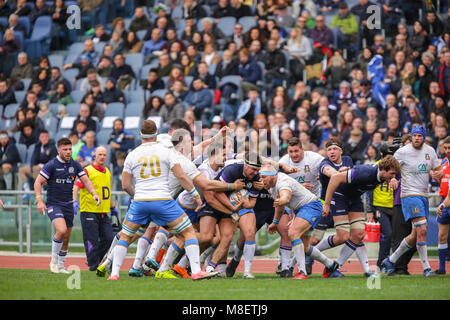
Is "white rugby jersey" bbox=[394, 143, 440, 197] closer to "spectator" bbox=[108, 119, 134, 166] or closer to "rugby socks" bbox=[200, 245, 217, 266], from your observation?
"rugby socks" bbox=[200, 245, 217, 266]

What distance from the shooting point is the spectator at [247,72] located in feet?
67.1

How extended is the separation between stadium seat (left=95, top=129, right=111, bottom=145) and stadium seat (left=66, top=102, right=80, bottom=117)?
78.8 inches

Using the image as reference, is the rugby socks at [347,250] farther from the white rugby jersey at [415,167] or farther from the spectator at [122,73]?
the spectator at [122,73]

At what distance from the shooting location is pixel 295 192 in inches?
480

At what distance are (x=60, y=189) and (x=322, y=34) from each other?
10.1 meters

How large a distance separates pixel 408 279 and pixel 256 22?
12.5 meters

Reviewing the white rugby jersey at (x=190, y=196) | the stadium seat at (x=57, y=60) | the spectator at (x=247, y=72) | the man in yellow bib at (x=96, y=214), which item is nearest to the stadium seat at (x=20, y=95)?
the stadium seat at (x=57, y=60)

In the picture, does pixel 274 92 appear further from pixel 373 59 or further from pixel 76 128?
pixel 76 128

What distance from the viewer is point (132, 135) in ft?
65.5

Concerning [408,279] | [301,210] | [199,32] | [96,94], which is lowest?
[408,279]

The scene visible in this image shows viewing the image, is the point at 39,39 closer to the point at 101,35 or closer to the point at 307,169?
the point at 101,35

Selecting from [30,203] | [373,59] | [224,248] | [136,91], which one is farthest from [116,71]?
[224,248]

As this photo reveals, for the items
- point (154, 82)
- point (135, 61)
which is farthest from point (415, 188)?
point (135, 61)

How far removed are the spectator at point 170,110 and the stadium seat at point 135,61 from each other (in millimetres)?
3567
